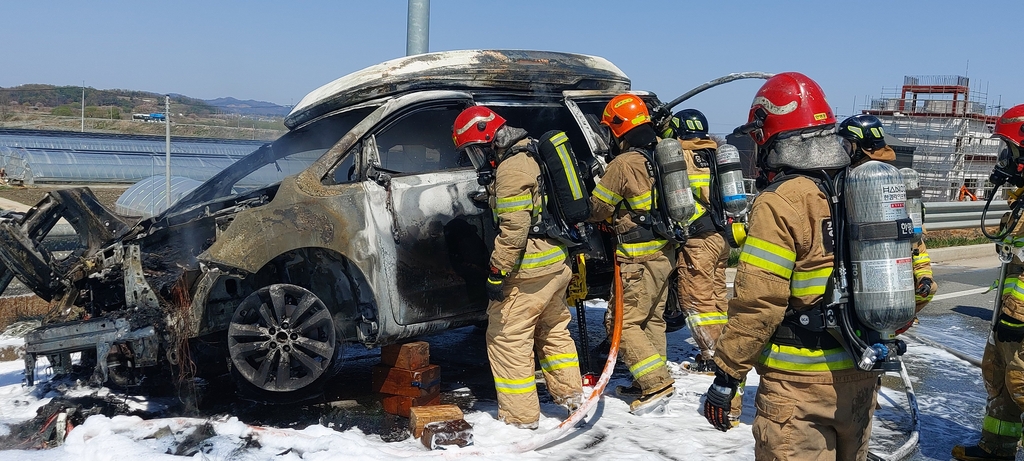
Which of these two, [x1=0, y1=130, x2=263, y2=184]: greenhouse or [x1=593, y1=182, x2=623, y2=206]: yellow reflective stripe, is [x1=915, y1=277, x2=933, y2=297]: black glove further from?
[x1=0, y1=130, x2=263, y2=184]: greenhouse

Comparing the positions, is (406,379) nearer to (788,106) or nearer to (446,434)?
(446,434)

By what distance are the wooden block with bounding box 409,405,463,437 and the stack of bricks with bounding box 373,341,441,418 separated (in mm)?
428

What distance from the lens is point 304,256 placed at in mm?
5273

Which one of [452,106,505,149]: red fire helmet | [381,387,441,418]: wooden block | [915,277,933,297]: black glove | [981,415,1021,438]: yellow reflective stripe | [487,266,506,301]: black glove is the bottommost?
Answer: [381,387,441,418]: wooden block

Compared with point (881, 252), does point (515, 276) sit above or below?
below

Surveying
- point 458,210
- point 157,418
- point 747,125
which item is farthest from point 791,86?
point 157,418

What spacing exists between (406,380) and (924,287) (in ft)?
9.99

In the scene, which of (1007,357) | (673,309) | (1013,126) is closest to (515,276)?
(673,309)

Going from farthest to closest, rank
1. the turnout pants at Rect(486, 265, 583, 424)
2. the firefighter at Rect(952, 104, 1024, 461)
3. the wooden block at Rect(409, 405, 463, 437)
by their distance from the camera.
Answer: the turnout pants at Rect(486, 265, 583, 424) → the wooden block at Rect(409, 405, 463, 437) → the firefighter at Rect(952, 104, 1024, 461)

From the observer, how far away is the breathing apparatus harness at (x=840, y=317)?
9.35 ft

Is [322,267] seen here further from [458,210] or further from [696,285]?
[696,285]

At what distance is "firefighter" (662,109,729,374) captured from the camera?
5.86m

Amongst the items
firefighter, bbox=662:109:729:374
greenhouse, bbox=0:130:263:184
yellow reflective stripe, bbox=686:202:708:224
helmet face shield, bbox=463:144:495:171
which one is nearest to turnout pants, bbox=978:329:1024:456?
firefighter, bbox=662:109:729:374

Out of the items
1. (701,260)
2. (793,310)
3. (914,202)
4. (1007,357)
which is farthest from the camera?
(701,260)
